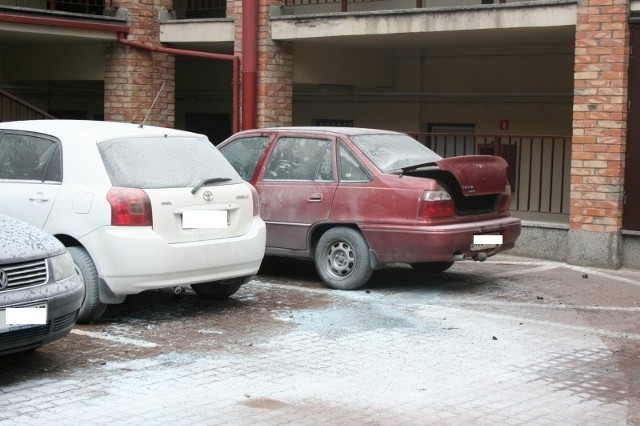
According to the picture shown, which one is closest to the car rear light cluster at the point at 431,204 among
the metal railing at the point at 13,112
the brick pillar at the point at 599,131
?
the brick pillar at the point at 599,131

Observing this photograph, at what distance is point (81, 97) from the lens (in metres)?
21.5

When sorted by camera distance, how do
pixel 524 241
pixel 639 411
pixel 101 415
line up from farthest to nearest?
1. pixel 524 241
2. pixel 639 411
3. pixel 101 415

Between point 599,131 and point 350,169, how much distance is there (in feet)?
11.7

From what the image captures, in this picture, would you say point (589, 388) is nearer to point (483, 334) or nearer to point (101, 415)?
point (483, 334)

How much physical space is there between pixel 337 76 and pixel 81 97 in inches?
245

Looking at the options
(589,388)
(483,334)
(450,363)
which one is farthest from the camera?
(483,334)

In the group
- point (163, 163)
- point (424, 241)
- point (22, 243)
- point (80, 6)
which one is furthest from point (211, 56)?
point (22, 243)

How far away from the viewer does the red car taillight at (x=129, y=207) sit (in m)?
8.53

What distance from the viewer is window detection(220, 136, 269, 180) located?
11.6 meters

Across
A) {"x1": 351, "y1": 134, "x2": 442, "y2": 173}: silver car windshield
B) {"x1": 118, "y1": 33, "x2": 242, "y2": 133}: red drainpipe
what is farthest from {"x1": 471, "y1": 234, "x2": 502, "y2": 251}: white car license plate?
{"x1": 118, "y1": 33, "x2": 242, "y2": 133}: red drainpipe

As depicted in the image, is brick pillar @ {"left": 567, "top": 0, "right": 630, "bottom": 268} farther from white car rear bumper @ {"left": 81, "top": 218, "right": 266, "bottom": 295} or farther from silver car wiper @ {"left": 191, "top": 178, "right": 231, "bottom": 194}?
white car rear bumper @ {"left": 81, "top": 218, "right": 266, "bottom": 295}

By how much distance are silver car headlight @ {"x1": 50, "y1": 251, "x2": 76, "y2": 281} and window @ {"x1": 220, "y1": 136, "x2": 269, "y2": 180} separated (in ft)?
13.7

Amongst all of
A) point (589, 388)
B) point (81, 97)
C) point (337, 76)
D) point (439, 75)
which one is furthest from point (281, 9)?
point (589, 388)

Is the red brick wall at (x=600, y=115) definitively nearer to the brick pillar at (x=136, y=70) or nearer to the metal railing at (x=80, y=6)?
the brick pillar at (x=136, y=70)
